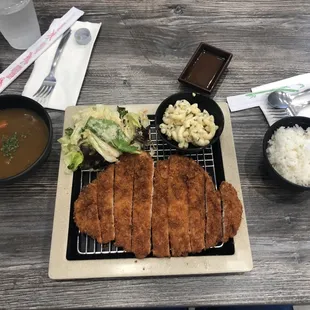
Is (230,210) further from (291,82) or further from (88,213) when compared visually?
(291,82)

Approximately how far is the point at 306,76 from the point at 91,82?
1.36 metres

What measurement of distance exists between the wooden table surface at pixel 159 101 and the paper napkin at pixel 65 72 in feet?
0.17

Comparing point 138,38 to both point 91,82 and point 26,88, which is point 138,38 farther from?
point 26,88

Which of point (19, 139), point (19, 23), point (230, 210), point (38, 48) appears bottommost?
point (230, 210)

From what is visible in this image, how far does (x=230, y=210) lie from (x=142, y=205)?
1.38 feet

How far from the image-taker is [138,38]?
2.41 metres

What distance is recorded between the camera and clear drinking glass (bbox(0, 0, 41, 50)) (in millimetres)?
2084

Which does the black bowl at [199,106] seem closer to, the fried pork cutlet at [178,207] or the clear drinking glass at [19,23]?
the fried pork cutlet at [178,207]

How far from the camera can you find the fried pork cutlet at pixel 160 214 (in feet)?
5.24

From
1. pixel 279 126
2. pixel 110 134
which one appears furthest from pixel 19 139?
pixel 279 126

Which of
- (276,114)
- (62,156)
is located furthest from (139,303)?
(276,114)

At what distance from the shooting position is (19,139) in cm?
182

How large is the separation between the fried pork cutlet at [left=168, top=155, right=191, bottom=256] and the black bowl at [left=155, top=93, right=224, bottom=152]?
0.27 feet

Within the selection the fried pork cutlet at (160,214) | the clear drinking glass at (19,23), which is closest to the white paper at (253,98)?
the fried pork cutlet at (160,214)
